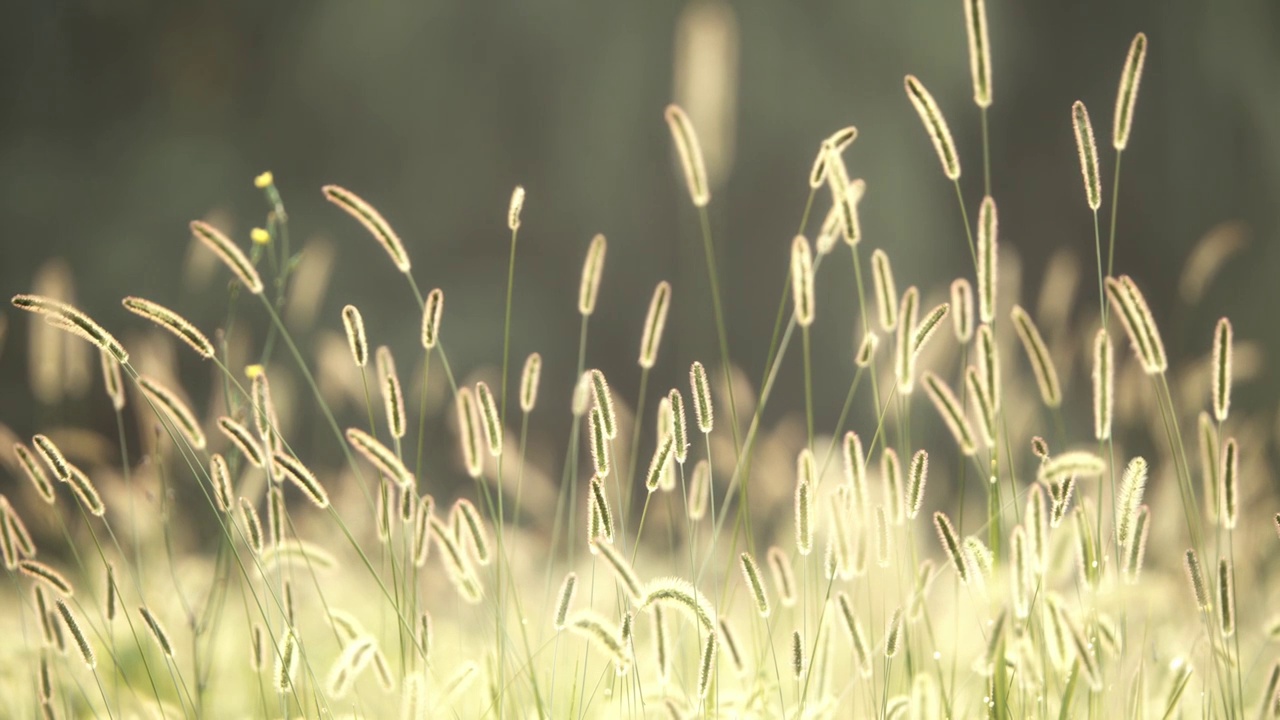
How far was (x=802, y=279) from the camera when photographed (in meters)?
0.94

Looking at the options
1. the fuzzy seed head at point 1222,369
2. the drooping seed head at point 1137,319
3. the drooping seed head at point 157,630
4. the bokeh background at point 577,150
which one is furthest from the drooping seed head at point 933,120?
the bokeh background at point 577,150

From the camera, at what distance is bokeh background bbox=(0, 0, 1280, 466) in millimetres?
3791

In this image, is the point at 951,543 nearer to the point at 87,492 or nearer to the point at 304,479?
the point at 304,479

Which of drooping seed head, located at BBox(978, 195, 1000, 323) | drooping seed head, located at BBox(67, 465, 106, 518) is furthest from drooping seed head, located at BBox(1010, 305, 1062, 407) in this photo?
drooping seed head, located at BBox(67, 465, 106, 518)

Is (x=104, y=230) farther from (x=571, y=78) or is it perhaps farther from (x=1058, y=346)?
(x=1058, y=346)

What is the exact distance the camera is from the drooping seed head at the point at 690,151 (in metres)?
0.90

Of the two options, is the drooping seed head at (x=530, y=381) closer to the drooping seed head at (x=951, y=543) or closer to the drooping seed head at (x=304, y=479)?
the drooping seed head at (x=304, y=479)

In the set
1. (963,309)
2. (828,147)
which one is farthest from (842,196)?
(963,309)

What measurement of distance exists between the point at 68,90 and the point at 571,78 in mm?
1974

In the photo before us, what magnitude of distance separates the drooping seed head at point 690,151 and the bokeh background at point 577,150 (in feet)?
9.14

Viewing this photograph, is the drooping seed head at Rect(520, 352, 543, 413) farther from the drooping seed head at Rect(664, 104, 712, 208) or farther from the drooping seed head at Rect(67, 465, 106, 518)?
the drooping seed head at Rect(67, 465, 106, 518)

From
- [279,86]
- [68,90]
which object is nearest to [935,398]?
[279,86]

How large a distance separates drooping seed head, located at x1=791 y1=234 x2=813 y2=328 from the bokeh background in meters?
2.80

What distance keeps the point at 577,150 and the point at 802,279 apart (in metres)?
3.26
